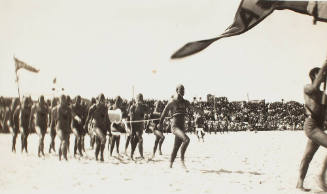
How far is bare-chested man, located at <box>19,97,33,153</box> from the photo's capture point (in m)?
10.1

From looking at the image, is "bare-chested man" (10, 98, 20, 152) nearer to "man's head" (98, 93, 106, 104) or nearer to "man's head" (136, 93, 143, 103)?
"man's head" (98, 93, 106, 104)

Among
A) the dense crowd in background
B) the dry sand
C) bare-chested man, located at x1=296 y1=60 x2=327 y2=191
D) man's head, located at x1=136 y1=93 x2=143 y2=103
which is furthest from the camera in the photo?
the dense crowd in background

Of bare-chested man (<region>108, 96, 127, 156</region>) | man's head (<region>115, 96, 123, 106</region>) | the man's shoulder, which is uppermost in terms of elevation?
man's head (<region>115, 96, 123, 106</region>)

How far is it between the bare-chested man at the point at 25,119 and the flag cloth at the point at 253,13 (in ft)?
18.6

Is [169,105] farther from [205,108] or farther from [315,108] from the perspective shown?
[205,108]

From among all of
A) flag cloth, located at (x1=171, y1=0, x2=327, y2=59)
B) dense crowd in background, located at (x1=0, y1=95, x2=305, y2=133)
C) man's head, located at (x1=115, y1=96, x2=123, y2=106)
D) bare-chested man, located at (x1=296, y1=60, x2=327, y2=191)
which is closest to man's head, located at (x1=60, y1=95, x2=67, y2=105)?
man's head, located at (x1=115, y1=96, x2=123, y2=106)

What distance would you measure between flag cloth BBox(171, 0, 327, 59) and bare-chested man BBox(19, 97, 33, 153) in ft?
18.6

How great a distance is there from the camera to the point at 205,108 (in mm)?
20078

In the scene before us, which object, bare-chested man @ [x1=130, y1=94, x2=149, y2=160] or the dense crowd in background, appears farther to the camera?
the dense crowd in background

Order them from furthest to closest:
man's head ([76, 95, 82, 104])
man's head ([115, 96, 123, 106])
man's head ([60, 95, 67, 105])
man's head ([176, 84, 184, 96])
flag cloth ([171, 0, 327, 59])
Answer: man's head ([115, 96, 123, 106]), man's head ([76, 95, 82, 104]), man's head ([60, 95, 67, 105]), man's head ([176, 84, 184, 96]), flag cloth ([171, 0, 327, 59])

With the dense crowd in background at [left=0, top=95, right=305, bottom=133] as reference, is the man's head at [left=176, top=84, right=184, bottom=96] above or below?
above

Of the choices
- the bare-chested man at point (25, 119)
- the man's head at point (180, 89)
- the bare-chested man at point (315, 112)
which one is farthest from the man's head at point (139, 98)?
the bare-chested man at point (315, 112)

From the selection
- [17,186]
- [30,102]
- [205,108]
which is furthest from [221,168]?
[205,108]

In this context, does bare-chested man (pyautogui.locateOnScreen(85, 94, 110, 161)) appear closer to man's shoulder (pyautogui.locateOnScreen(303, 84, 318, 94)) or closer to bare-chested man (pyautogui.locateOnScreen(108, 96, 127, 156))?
bare-chested man (pyautogui.locateOnScreen(108, 96, 127, 156))
